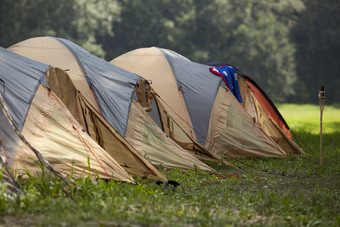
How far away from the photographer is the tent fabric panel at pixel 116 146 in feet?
21.6

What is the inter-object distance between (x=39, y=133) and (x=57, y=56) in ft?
9.66

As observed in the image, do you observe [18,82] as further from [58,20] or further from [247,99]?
[58,20]

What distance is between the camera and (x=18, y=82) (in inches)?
244

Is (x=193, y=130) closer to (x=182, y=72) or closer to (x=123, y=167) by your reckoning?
(x=182, y=72)

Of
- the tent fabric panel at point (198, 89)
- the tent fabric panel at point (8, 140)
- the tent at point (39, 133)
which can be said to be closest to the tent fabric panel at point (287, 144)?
the tent fabric panel at point (198, 89)

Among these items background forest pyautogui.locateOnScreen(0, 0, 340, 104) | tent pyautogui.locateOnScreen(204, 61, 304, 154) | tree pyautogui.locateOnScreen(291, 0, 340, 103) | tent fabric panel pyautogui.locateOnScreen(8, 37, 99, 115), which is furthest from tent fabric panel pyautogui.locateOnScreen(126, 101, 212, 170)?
Result: tree pyautogui.locateOnScreen(291, 0, 340, 103)

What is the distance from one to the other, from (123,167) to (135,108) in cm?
136

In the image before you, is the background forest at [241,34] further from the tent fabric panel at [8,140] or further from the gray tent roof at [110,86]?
the tent fabric panel at [8,140]

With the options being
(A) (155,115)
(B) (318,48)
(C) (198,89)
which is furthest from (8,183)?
(B) (318,48)

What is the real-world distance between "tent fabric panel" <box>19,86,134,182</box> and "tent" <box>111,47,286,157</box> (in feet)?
10.5

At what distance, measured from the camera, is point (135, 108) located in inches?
310

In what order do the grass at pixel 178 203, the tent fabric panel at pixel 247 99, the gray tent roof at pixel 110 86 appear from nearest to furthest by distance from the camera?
the grass at pixel 178 203 → the gray tent roof at pixel 110 86 → the tent fabric panel at pixel 247 99

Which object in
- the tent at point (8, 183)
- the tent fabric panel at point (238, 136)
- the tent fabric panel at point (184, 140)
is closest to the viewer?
the tent at point (8, 183)

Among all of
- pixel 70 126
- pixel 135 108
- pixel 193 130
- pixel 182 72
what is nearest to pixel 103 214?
pixel 70 126
